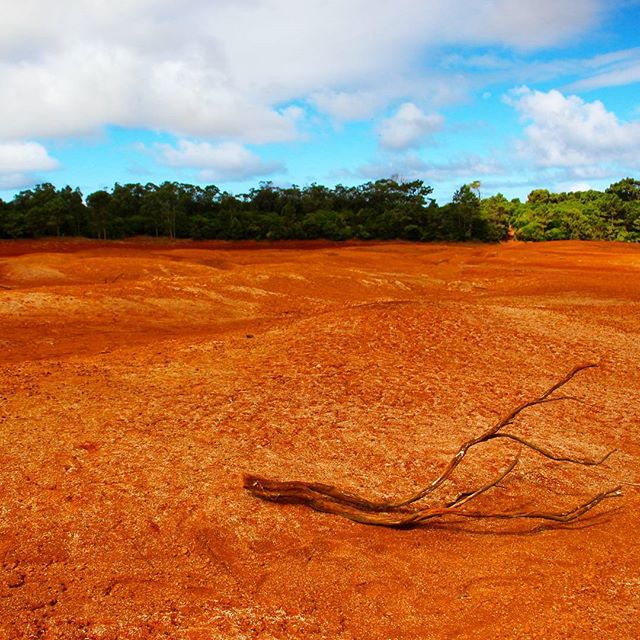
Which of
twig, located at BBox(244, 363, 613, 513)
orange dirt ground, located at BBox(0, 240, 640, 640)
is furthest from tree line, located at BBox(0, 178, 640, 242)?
twig, located at BBox(244, 363, 613, 513)

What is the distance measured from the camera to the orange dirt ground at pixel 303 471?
4.13 meters

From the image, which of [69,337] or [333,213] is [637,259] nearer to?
[333,213]

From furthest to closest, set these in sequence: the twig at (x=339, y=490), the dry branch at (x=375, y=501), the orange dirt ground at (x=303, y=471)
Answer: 1. the twig at (x=339, y=490)
2. the dry branch at (x=375, y=501)
3. the orange dirt ground at (x=303, y=471)

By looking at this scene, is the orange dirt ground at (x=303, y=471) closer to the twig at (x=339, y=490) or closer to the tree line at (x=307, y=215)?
the twig at (x=339, y=490)

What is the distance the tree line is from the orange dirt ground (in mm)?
35210

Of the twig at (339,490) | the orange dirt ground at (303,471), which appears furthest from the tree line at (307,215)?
the twig at (339,490)

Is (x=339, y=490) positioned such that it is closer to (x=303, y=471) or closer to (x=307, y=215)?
(x=303, y=471)

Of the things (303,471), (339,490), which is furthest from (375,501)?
(303,471)

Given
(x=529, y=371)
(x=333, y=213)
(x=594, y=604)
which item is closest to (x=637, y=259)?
(x=333, y=213)

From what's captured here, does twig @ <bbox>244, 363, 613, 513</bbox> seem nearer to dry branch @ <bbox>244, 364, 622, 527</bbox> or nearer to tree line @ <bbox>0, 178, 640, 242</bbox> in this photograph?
dry branch @ <bbox>244, 364, 622, 527</bbox>

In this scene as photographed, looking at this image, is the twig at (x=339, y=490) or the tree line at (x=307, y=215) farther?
the tree line at (x=307, y=215)

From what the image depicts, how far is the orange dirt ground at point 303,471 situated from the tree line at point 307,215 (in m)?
35.2

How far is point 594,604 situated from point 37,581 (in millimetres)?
3863

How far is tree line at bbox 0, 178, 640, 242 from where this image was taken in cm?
4691
